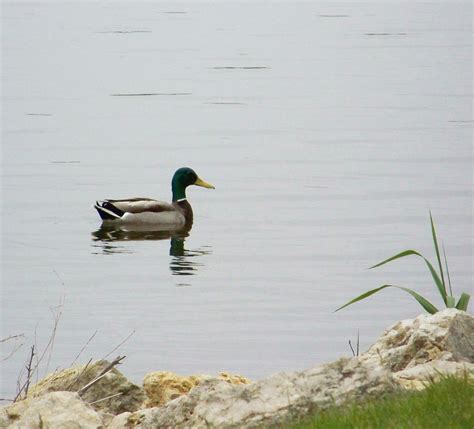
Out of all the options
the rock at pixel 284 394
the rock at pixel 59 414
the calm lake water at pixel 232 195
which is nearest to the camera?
the rock at pixel 284 394

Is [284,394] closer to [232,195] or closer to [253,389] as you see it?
[253,389]

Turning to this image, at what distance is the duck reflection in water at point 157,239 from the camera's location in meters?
18.9

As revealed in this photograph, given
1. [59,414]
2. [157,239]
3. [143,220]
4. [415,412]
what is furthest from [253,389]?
[143,220]

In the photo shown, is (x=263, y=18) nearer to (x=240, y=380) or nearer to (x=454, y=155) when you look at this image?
(x=454, y=155)

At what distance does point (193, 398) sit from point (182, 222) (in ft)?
50.6

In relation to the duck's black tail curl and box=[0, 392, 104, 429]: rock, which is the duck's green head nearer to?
the duck's black tail curl

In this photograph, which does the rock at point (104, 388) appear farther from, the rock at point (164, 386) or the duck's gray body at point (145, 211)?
the duck's gray body at point (145, 211)

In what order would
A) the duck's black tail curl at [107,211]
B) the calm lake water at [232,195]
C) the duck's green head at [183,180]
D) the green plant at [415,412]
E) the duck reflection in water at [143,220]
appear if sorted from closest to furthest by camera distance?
the green plant at [415,412], the calm lake water at [232,195], the duck reflection in water at [143,220], the duck's black tail curl at [107,211], the duck's green head at [183,180]

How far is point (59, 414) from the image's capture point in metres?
7.52

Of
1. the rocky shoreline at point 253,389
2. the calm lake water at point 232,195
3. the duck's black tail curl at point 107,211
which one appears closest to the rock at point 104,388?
the rocky shoreline at point 253,389

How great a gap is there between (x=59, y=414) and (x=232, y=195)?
54.1 ft

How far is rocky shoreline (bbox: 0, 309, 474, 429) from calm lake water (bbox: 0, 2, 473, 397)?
3951 millimetres

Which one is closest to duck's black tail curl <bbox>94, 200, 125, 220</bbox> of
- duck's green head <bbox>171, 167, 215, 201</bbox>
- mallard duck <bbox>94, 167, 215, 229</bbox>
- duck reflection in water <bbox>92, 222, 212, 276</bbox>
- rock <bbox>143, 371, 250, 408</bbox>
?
mallard duck <bbox>94, 167, 215, 229</bbox>

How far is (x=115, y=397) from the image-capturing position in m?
9.02
